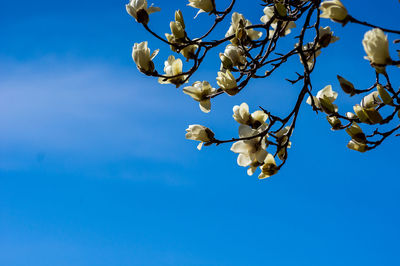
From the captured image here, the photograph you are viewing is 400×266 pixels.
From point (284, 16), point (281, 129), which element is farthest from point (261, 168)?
point (284, 16)

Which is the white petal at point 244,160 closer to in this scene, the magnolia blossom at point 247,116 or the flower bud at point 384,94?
the magnolia blossom at point 247,116

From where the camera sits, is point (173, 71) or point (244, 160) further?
point (173, 71)

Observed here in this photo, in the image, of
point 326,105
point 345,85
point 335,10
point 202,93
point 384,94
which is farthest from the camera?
point 202,93

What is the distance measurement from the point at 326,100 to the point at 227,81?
407mm

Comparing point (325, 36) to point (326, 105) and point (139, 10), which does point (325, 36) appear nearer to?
point (326, 105)

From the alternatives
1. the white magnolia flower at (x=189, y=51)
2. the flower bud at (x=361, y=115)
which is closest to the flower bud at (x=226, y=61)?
the white magnolia flower at (x=189, y=51)

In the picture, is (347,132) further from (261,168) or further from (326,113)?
(261,168)

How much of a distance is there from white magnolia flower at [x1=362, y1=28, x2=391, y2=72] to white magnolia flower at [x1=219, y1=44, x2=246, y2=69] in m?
0.75

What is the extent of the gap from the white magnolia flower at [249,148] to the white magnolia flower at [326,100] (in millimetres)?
287

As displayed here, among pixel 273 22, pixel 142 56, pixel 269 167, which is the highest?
pixel 273 22

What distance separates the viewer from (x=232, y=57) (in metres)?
1.99

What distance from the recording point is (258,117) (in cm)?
183

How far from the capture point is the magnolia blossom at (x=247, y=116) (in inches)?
71.2

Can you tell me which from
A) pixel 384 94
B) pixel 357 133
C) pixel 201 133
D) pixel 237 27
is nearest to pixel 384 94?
pixel 384 94
